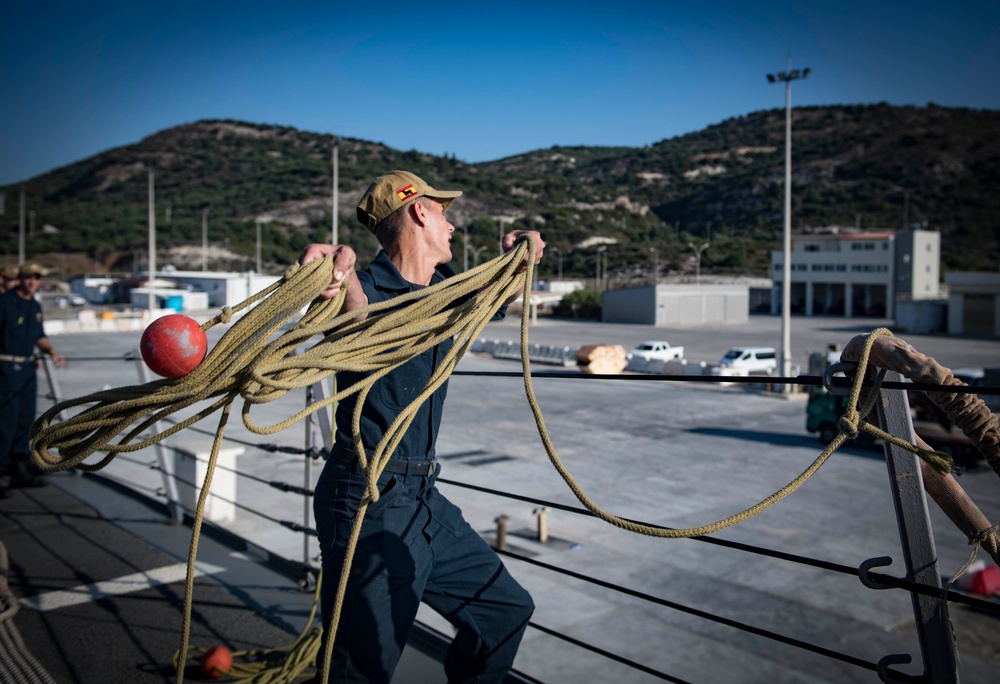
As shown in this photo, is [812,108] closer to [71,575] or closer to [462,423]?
[462,423]

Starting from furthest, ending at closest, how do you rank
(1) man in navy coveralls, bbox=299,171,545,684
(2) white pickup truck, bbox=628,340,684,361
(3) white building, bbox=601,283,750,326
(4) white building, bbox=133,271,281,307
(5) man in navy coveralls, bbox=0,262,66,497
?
(4) white building, bbox=133,271,281,307 → (3) white building, bbox=601,283,750,326 → (2) white pickup truck, bbox=628,340,684,361 → (5) man in navy coveralls, bbox=0,262,66,497 → (1) man in navy coveralls, bbox=299,171,545,684

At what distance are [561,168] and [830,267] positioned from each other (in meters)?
101

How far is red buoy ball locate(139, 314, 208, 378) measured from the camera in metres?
1.75

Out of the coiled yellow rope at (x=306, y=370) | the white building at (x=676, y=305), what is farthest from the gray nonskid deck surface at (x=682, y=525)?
the white building at (x=676, y=305)

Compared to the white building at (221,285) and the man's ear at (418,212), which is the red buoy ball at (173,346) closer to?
the man's ear at (418,212)

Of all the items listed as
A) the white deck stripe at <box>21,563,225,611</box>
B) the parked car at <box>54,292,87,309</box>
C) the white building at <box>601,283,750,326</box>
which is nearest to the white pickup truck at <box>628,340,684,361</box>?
the white building at <box>601,283,750,326</box>

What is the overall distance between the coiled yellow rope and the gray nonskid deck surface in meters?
2.89

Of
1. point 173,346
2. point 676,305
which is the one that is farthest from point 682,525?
point 676,305

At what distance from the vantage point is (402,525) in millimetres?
2000

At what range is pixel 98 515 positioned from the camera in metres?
5.07

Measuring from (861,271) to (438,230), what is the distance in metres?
65.1

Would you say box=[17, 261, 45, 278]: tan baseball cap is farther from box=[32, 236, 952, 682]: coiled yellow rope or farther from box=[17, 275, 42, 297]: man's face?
box=[32, 236, 952, 682]: coiled yellow rope

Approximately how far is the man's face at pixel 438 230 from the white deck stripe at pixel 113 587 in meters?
2.54

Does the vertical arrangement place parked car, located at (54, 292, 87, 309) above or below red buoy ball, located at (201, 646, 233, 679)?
above
